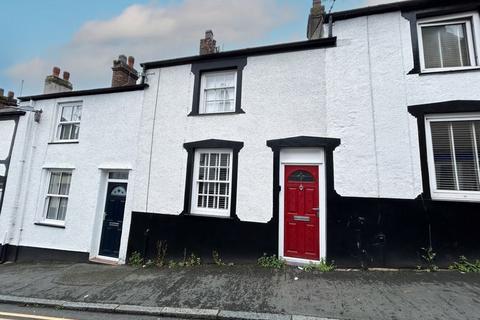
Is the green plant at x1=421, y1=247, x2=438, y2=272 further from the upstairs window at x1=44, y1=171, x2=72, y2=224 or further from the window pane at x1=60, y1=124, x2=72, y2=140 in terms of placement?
the window pane at x1=60, y1=124, x2=72, y2=140

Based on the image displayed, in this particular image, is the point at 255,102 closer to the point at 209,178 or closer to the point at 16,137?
the point at 209,178

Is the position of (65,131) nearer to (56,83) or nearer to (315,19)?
(56,83)

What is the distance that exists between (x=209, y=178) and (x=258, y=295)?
3.49 metres

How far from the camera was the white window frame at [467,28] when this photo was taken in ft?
19.1

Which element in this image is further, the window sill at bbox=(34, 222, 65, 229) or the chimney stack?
the chimney stack

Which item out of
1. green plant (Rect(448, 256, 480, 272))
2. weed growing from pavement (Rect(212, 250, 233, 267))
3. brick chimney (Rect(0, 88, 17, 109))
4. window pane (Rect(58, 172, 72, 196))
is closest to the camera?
green plant (Rect(448, 256, 480, 272))

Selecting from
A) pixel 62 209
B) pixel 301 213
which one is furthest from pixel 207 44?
pixel 62 209

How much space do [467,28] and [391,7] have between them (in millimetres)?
1914

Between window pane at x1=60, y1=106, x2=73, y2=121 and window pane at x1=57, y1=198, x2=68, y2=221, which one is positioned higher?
window pane at x1=60, y1=106, x2=73, y2=121

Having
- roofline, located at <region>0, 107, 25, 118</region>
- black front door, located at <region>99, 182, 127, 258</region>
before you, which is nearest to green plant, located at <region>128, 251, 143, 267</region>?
black front door, located at <region>99, 182, 127, 258</region>

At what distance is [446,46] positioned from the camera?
6094 mm

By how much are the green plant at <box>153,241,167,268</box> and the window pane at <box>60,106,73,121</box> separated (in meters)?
6.14

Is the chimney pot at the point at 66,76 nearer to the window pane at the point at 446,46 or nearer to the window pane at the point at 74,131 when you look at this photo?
the window pane at the point at 74,131

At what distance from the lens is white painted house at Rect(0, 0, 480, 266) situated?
221 inches
